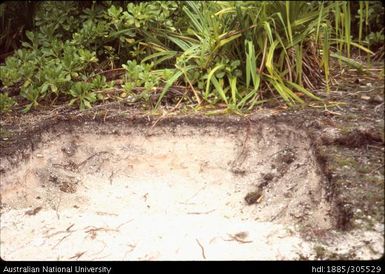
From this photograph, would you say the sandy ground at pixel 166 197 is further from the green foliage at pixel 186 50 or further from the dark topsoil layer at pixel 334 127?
the green foliage at pixel 186 50

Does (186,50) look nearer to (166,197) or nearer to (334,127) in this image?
(166,197)

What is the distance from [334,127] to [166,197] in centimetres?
99

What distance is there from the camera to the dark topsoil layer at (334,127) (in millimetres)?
2201

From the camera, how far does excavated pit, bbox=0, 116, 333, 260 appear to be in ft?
7.58

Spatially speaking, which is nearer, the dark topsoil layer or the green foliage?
the dark topsoil layer

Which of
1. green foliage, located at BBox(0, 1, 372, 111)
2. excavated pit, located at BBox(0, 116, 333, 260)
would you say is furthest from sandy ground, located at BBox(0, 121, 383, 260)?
green foliage, located at BBox(0, 1, 372, 111)

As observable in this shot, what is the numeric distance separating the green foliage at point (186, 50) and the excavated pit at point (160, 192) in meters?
0.27

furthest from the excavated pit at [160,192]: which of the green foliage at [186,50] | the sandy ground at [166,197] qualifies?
the green foliage at [186,50]

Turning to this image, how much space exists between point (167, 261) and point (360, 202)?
2.92ft

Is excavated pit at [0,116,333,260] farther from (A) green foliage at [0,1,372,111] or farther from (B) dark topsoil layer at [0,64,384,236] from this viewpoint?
(A) green foliage at [0,1,372,111]

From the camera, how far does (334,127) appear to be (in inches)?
101

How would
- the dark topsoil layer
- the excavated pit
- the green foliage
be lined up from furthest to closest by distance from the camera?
1. the green foliage
2. the excavated pit
3. the dark topsoil layer

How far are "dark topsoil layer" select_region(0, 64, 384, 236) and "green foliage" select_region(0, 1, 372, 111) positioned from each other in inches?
5.5
